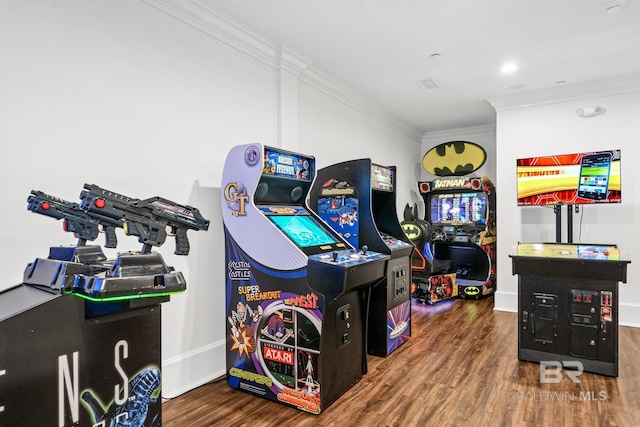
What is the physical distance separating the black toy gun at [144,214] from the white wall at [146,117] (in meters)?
0.52

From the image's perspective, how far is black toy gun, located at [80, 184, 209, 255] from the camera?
158 centimetres

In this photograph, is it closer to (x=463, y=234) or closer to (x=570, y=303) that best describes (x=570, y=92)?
(x=463, y=234)

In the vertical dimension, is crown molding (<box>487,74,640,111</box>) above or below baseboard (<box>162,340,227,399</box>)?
above

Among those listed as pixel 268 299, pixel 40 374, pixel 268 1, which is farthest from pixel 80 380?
pixel 268 1

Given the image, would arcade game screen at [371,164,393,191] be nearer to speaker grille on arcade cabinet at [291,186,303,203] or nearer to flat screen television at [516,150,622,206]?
speaker grille on arcade cabinet at [291,186,303,203]

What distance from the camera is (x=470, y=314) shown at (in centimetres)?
475

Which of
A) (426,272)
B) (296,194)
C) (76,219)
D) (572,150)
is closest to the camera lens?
(76,219)

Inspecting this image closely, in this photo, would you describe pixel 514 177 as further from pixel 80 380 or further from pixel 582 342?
pixel 80 380

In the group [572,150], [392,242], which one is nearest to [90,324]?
[392,242]

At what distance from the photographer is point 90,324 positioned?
5.14ft

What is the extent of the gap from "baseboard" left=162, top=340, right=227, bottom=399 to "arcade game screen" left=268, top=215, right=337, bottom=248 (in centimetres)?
116

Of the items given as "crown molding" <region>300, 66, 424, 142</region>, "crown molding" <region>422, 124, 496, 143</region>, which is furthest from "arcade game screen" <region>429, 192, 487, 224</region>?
"crown molding" <region>422, 124, 496, 143</region>

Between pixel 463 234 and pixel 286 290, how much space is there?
3.86 m

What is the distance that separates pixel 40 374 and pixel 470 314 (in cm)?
448
